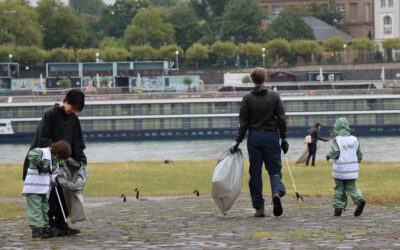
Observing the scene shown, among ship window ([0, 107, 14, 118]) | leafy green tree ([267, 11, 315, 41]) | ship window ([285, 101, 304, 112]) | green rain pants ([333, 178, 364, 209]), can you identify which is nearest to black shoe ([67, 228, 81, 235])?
green rain pants ([333, 178, 364, 209])

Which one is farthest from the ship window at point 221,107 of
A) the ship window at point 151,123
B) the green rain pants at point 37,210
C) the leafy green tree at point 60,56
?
the green rain pants at point 37,210

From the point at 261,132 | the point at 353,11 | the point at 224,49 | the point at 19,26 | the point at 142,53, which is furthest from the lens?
the point at 353,11

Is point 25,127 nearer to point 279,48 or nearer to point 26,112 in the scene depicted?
point 26,112

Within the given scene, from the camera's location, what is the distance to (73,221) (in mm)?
15984

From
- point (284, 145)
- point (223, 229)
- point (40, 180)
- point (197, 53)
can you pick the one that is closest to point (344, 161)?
point (284, 145)

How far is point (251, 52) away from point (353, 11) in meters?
39.6

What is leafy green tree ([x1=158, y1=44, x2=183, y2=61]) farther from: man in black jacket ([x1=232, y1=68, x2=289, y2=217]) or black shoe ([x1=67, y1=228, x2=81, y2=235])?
black shoe ([x1=67, y1=228, x2=81, y2=235])

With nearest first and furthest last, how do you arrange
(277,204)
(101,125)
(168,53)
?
(277,204) → (101,125) → (168,53)

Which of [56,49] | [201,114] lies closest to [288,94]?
[201,114]

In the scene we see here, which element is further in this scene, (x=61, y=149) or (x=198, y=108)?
(x=198, y=108)

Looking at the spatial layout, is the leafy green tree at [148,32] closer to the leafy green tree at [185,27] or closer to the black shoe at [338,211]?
the leafy green tree at [185,27]

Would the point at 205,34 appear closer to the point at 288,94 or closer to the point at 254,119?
the point at 288,94

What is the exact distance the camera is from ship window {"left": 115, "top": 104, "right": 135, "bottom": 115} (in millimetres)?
98438

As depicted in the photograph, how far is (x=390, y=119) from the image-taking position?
9625 centimetres
